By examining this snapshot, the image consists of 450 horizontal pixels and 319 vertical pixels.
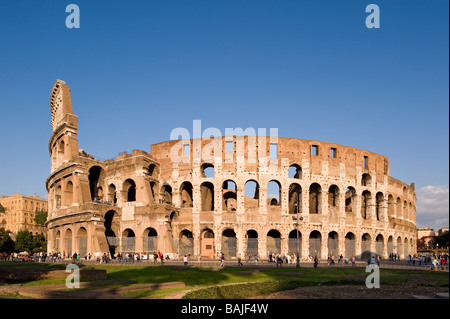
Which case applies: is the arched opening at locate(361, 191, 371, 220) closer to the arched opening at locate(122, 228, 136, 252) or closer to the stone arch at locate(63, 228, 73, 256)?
the arched opening at locate(122, 228, 136, 252)

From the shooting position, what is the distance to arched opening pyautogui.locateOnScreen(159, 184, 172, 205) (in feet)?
161

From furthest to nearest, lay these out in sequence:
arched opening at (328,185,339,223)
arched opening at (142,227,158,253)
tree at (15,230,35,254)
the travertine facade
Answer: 1. the travertine facade
2. tree at (15,230,35,254)
3. arched opening at (328,185,339,223)
4. arched opening at (142,227,158,253)

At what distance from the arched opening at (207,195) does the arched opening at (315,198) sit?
11546 millimetres

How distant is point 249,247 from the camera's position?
149 ft

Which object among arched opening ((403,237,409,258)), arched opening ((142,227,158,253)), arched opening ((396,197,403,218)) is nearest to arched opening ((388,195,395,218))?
arched opening ((396,197,403,218))

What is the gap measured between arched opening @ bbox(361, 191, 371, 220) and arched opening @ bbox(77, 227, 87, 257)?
31.7 metres

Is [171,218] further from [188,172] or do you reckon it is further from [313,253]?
[313,253]

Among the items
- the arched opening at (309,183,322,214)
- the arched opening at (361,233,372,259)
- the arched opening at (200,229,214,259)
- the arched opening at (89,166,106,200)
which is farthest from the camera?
the arched opening at (89,166,106,200)

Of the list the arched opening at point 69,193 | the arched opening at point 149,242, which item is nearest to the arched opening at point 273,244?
the arched opening at point 149,242

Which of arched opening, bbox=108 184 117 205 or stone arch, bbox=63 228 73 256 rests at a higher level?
arched opening, bbox=108 184 117 205

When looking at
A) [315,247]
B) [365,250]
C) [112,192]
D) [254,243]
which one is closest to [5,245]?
[112,192]

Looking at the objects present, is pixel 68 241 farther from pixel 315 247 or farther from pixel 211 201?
pixel 315 247

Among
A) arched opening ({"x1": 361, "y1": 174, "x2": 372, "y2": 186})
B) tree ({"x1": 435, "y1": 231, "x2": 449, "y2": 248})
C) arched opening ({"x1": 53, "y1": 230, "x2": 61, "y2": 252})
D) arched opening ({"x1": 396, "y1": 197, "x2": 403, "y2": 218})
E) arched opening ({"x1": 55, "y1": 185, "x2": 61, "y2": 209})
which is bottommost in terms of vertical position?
tree ({"x1": 435, "y1": 231, "x2": 449, "y2": 248})
